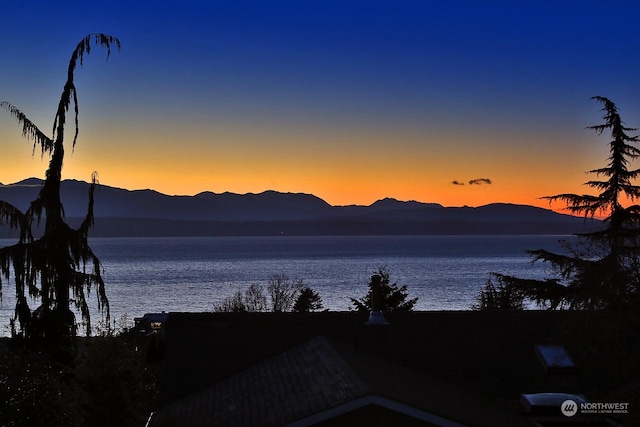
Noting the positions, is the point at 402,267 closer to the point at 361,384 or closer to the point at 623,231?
the point at 623,231

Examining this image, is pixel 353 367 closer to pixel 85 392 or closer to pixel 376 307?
pixel 376 307

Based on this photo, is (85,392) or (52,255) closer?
(85,392)

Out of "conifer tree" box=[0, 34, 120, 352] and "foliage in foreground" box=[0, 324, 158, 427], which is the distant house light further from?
"conifer tree" box=[0, 34, 120, 352]

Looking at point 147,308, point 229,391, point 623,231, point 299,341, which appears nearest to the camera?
point 229,391

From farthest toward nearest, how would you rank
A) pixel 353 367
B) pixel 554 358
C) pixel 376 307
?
pixel 376 307, pixel 554 358, pixel 353 367

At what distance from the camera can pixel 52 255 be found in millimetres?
20500

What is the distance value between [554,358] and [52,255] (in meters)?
15.0

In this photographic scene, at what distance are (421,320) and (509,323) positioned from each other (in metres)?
2.62

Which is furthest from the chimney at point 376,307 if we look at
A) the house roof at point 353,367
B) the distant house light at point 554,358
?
the distant house light at point 554,358

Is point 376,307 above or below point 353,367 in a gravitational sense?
above

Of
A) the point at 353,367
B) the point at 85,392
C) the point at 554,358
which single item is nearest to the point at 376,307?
the point at 554,358

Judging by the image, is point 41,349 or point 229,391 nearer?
point 229,391

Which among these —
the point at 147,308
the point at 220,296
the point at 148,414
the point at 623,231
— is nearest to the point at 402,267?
the point at 220,296

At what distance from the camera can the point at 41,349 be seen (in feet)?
68.2
